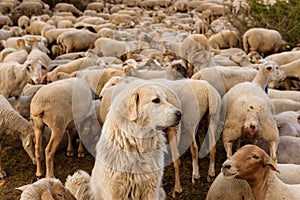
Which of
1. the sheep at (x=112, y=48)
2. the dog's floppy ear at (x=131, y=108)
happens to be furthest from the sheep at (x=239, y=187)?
the sheep at (x=112, y=48)

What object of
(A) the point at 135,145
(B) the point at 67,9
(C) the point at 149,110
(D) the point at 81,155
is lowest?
(B) the point at 67,9

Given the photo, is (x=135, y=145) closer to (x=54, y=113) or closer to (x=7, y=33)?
(x=54, y=113)

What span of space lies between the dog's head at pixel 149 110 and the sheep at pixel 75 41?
33.0 feet

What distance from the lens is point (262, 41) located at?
40.8 feet

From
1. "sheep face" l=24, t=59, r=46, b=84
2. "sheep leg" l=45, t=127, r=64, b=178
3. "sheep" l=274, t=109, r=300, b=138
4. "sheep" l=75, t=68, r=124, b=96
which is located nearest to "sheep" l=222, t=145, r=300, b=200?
"sheep" l=274, t=109, r=300, b=138

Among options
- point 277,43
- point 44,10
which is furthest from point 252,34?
point 44,10

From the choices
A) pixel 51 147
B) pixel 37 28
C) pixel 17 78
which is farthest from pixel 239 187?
pixel 37 28

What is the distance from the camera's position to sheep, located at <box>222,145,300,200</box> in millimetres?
3754

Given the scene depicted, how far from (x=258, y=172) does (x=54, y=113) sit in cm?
286

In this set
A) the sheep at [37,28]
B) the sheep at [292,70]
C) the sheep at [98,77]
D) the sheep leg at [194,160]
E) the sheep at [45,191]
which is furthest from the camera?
the sheep at [37,28]

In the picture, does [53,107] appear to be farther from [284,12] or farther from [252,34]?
[284,12]

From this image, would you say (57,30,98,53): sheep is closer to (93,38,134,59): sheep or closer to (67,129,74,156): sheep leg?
(93,38,134,59): sheep

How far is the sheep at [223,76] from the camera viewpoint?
6734 mm

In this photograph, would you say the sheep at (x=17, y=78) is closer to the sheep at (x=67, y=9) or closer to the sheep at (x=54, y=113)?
the sheep at (x=54, y=113)
